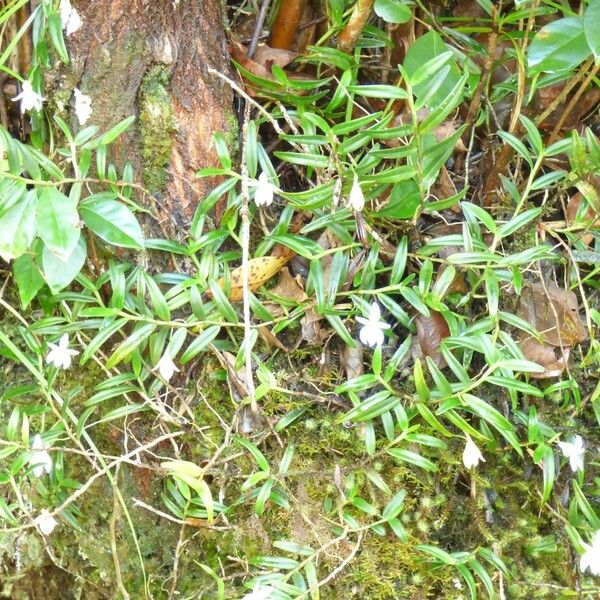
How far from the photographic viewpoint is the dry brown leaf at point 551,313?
153cm

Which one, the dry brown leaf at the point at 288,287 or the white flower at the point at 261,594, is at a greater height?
the dry brown leaf at the point at 288,287

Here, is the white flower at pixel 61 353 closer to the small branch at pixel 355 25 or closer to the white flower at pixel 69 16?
the white flower at pixel 69 16

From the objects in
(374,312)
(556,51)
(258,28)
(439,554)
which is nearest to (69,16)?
(258,28)

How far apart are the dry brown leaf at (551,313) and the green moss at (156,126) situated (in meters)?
0.83

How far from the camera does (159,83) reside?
142 centimetres

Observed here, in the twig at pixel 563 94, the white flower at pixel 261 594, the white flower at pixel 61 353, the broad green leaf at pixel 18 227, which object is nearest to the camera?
the broad green leaf at pixel 18 227

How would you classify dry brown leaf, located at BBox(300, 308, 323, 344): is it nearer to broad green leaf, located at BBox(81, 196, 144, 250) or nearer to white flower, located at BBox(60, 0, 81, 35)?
broad green leaf, located at BBox(81, 196, 144, 250)

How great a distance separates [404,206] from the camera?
1.42 metres

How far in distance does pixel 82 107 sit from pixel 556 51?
36.5 inches

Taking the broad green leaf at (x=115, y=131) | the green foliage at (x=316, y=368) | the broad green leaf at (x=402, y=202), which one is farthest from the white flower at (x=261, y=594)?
the broad green leaf at (x=115, y=131)

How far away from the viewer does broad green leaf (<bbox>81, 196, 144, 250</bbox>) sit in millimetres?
1253

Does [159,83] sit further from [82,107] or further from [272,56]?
[272,56]

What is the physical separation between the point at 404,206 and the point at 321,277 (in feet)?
0.77

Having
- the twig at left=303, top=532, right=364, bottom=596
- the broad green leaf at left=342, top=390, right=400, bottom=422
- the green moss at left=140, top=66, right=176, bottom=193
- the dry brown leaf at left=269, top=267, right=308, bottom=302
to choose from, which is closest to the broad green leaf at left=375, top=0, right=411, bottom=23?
the green moss at left=140, top=66, right=176, bottom=193
